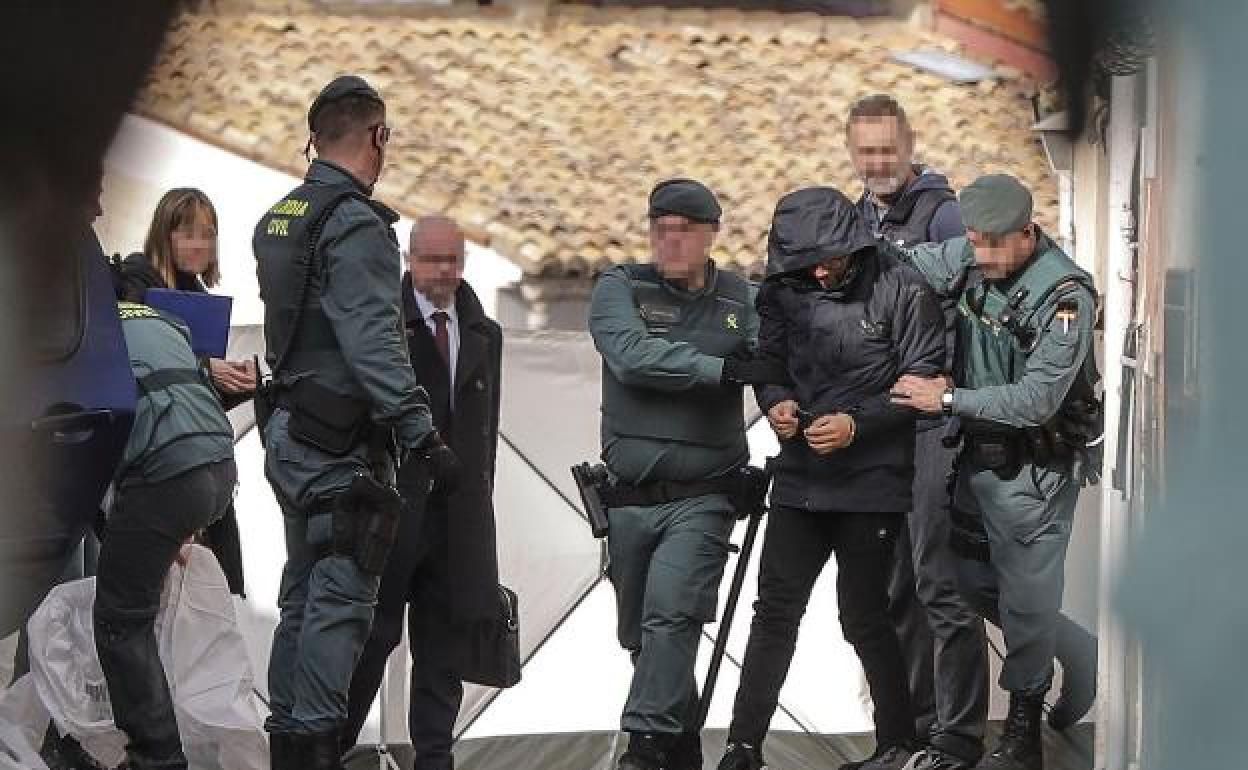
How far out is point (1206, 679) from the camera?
5.58 feet

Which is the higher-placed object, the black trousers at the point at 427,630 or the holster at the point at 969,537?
the holster at the point at 969,537

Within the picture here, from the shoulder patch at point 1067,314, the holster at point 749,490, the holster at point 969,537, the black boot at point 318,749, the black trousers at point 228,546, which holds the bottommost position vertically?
the black boot at point 318,749

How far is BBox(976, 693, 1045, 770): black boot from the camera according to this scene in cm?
636

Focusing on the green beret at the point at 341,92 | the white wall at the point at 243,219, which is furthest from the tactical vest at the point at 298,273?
the white wall at the point at 243,219

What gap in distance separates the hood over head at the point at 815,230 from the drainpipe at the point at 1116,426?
2.28 ft

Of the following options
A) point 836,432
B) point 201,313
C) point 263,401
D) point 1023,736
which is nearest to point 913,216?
point 836,432

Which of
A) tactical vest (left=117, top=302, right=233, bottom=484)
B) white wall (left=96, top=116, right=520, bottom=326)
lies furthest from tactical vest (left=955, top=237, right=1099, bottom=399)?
white wall (left=96, top=116, right=520, bottom=326)

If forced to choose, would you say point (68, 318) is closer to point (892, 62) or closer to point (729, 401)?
point (729, 401)

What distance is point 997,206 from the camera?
582 centimetres

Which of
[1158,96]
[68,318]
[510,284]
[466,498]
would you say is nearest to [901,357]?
Result: [466,498]

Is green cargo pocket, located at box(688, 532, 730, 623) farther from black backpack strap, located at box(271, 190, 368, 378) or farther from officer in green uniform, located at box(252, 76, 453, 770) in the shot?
black backpack strap, located at box(271, 190, 368, 378)

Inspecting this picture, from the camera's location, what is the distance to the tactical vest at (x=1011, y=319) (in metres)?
5.88

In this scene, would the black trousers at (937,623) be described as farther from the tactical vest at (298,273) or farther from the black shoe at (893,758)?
the tactical vest at (298,273)

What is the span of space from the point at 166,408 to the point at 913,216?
231 cm
